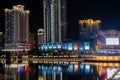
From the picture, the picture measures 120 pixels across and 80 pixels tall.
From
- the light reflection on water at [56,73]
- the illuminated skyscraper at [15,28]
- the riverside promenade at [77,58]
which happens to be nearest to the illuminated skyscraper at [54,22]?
the illuminated skyscraper at [15,28]

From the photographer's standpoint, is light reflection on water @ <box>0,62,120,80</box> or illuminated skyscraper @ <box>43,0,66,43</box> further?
illuminated skyscraper @ <box>43,0,66,43</box>

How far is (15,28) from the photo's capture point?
83.1 meters

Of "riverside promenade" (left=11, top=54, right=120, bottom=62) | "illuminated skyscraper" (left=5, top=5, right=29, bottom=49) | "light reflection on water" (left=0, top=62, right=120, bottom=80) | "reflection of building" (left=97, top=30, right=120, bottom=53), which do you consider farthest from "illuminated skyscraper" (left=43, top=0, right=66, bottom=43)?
"light reflection on water" (left=0, top=62, right=120, bottom=80)

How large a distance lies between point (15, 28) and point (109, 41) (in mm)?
32806

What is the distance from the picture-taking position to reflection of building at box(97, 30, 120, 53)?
5698 centimetres

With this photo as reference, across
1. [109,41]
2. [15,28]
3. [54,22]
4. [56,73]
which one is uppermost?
[54,22]

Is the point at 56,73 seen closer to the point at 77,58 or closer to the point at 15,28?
the point at 77,58

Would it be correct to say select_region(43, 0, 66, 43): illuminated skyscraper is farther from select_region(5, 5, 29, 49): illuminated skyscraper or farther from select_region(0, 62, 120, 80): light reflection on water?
select_region(0, 62, 120, 80): light reflection on water

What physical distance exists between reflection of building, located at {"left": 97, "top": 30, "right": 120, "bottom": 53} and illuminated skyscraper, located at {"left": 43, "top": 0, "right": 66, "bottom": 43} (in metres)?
18.6

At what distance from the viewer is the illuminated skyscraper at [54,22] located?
251 ft

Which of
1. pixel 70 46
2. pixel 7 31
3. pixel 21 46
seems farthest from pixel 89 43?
pixel 7 31

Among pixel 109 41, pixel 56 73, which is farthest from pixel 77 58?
pixel 56 73

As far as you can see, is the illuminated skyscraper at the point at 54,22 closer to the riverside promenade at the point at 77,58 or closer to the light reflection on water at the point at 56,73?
the riverside promenade at the point at 77,58

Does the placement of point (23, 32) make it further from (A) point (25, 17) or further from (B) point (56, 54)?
(B) point (56, 54)
